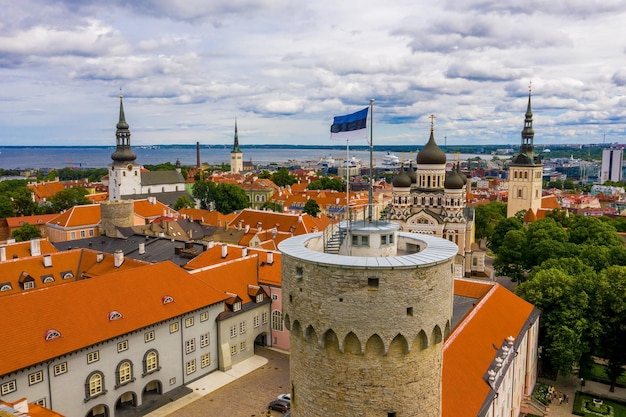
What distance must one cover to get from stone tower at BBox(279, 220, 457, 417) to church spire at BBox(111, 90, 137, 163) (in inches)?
3424

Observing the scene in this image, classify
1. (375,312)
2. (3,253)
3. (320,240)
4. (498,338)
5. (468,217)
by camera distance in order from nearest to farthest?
(375,312) < (320,240) < (498,338) < (3,253) < (468,217)

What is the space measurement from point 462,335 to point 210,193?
3263 inches

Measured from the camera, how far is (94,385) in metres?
27.8

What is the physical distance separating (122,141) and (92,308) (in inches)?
2926

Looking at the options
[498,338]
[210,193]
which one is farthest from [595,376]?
[210,193]

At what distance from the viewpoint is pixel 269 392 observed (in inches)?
1280

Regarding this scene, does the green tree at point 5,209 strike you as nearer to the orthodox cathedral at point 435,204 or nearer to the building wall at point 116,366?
the orthodox cathedral at point 435,204

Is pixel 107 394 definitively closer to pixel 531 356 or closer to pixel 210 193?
pixel 531 356

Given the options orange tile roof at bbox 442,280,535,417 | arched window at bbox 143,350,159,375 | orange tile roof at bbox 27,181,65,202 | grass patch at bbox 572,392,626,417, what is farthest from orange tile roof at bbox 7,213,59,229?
grass patch at bbox 572,392,626,417

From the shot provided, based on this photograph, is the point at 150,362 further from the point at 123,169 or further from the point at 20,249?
the point at 123,169

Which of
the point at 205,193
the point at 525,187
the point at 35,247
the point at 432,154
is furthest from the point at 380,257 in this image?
the point at 205,193

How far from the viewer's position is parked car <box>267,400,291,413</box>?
1181 inches

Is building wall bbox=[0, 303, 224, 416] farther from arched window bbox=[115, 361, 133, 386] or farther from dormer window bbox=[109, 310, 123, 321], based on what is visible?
dormer window bbox=[109, 310, 123, 321]

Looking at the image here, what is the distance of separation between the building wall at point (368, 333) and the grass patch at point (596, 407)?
24.7m
